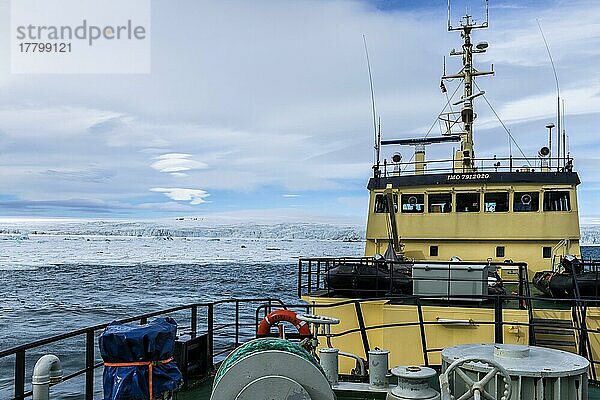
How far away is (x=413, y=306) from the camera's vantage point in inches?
459

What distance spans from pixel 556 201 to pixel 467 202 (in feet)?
8.24

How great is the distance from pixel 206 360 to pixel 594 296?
869 centimetres

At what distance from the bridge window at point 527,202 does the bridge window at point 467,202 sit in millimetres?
1108

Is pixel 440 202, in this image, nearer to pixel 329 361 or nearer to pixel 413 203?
pixel 413 203

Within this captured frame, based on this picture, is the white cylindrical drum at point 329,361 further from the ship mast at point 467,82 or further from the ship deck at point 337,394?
the ship mast at point 467,82

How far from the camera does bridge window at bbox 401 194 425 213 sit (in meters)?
17.8

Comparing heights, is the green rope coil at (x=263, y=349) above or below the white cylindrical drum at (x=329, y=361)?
above

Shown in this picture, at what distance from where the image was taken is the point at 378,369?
22.9 feet

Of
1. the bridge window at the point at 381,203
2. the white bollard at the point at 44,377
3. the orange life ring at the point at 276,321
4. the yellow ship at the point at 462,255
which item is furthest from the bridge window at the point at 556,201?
the white bollard at the point at 44,377

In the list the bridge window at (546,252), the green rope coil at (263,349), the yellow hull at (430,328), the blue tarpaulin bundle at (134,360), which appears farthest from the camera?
the bridge window at (546,252)

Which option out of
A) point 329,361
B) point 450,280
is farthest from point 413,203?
point 329,361

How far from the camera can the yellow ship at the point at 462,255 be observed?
11.6m

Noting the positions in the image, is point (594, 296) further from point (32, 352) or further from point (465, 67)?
point (32, 352)

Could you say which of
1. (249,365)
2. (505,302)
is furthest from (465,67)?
(249,365)
